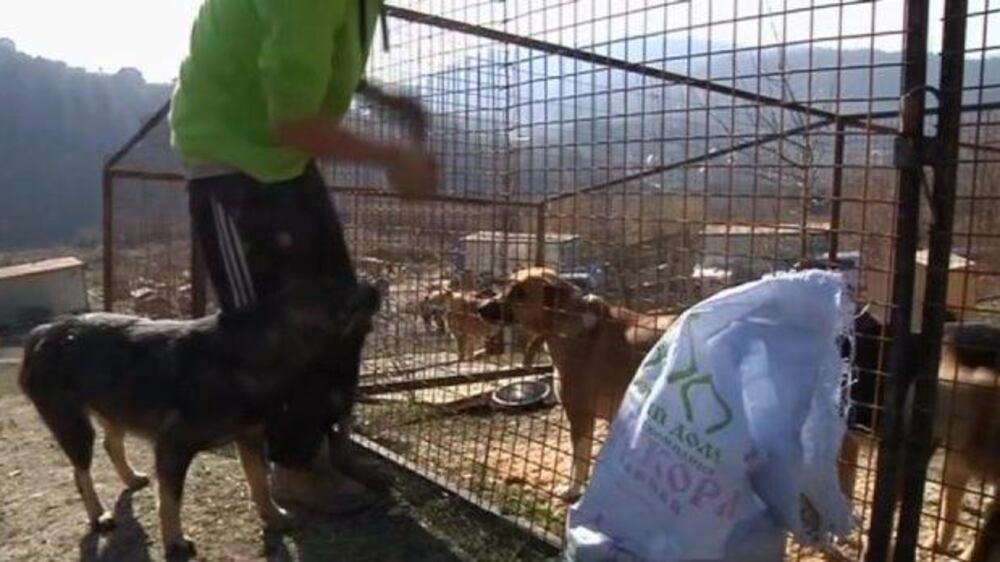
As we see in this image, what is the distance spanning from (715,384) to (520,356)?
3668mm

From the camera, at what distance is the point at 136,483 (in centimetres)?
425

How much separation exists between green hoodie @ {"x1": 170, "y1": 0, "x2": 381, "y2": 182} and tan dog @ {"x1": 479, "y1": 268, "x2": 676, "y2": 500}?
4.73ft

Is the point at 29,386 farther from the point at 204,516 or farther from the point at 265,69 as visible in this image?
the point at 265,69

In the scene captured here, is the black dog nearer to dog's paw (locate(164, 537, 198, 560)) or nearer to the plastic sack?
dog's paw (locate(164, 537, 198, 560))

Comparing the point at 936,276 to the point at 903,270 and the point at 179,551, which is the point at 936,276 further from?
the point at 179,551

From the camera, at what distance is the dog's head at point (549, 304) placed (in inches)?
164

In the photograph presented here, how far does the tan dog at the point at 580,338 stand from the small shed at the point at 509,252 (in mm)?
82

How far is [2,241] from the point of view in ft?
115

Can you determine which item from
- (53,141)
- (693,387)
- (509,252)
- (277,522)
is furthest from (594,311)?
(53,141)

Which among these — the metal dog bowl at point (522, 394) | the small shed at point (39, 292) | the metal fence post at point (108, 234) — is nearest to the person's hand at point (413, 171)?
the metal dog bowl at point (522, 394)

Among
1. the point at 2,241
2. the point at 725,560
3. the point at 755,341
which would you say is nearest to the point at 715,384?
the point at 755,341

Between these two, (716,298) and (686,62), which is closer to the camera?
(716,298)

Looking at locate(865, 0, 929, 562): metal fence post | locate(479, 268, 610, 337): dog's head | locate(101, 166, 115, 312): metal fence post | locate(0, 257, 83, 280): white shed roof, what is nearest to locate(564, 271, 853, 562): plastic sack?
locate(865, 0, 929, 562): metal fence post

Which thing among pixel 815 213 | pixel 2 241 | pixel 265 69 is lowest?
pixel 2 241
